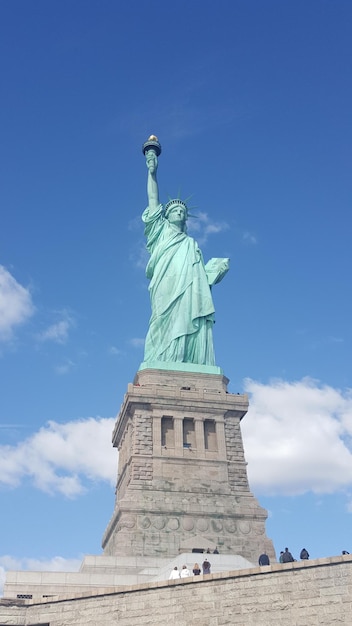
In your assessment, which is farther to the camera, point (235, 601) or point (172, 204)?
point (172, 204)

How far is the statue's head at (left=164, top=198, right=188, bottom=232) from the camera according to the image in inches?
1573

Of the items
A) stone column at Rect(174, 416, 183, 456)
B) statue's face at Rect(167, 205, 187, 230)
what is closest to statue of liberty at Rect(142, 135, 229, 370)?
statue's face at Rect(167, 205, 187, 230)

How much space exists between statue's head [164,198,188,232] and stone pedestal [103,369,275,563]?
1004 centimetres

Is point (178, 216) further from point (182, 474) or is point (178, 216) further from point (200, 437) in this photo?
point (182, 474)

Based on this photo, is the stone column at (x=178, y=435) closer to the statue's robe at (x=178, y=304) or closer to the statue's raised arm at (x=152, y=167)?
the statue's robe at (x=178, y=304)

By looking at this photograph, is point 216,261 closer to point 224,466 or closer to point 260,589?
point 224,466

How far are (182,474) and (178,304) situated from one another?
388 inches

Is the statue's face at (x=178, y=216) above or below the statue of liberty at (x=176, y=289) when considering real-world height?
above

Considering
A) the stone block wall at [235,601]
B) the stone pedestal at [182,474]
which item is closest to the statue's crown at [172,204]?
the stone pedestal at [182,474]

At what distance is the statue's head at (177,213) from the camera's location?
3996 cm

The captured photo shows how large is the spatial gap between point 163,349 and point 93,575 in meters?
14.7

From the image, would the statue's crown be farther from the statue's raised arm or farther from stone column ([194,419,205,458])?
stone column ([194,419,205,458])

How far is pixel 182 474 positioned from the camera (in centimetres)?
3117

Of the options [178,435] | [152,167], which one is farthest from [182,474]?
[152,167]
